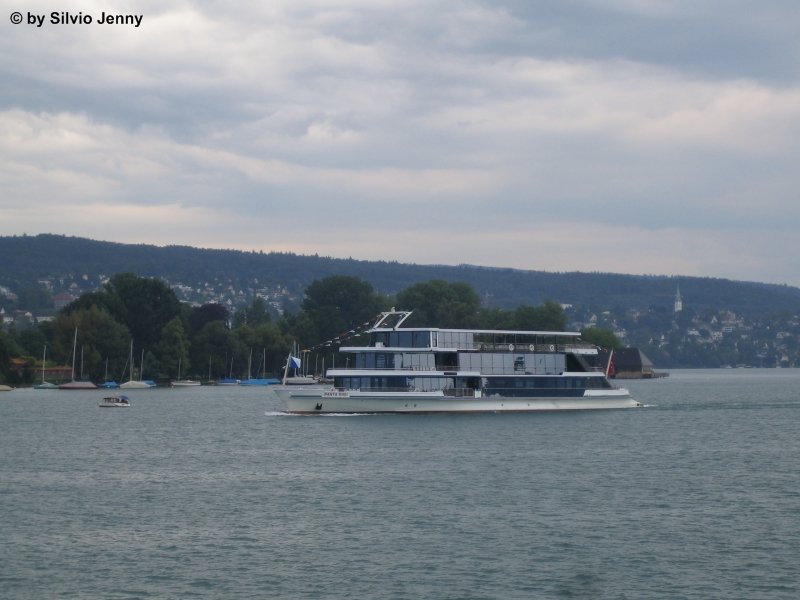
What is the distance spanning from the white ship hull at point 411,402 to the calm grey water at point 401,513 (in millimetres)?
6607

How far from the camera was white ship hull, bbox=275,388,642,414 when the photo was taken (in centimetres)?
8981

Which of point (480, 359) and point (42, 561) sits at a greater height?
point (480, 359)

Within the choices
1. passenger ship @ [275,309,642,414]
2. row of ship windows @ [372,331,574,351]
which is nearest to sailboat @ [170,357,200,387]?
passenger ship @ [275,309,642,414]

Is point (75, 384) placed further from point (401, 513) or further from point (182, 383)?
point (401, 513)

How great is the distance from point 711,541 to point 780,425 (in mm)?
53512

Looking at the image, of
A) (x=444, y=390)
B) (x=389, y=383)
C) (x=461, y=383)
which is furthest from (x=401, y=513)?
(x=461, y=383)

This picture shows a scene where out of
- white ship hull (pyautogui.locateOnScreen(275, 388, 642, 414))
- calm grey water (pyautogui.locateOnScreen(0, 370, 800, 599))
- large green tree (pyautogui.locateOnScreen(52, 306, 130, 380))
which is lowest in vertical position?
calm grey water (pyautogui.locateOnScreen(0, 370, 800, 599))

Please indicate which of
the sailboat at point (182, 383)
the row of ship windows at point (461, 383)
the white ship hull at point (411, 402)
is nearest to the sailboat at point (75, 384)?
the sailboat at point (182, 383)

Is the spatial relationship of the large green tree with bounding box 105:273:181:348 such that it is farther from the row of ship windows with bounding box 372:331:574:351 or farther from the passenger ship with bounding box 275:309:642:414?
the row of ship windows with bounding box 372:331:574:351

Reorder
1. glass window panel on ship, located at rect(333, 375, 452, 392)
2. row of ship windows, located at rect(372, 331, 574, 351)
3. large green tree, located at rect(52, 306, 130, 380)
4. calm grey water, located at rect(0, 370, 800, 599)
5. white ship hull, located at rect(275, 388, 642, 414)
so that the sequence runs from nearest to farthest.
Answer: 1. calm grey water, located at rect(0, 370, 800, 599)
2. white ship hull, located at rect(275, 388, 642, 414)
3. glass window panel on ship, located at rect(333, 375, 452, 392)
4. row of ship windows, located at rect(372, 331, 574, 351)
5. large green tree, located at rect(52, 306, 130, 380)

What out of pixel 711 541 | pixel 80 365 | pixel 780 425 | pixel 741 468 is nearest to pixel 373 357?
pixel 780 425

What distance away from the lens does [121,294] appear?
591 ft

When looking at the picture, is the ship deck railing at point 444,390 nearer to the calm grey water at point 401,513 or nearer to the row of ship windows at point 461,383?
the row of ship windows at point 461,383

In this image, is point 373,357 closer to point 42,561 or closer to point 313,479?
point 313,479
